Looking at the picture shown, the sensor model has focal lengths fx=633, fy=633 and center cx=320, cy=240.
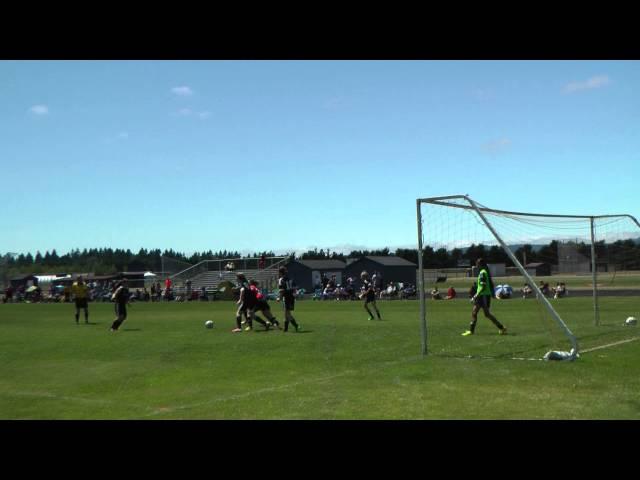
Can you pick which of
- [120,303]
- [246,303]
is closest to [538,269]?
[246,303]

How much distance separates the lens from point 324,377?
11516 millimetres

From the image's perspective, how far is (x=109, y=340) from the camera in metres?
19.7

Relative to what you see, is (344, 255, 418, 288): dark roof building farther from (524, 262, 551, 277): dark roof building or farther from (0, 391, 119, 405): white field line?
(0, 391, 119, 405): white field line

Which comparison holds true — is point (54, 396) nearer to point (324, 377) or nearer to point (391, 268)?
point (324, 377)

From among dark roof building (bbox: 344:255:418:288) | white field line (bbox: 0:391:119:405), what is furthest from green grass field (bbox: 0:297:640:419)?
dark roof building (bbox: 344:255:418:288)

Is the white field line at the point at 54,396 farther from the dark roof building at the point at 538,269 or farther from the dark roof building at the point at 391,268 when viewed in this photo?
the dark roof building at the point at 391,268

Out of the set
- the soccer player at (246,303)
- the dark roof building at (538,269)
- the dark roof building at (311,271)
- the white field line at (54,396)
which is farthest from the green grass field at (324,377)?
the dark roof building at (311,271)
